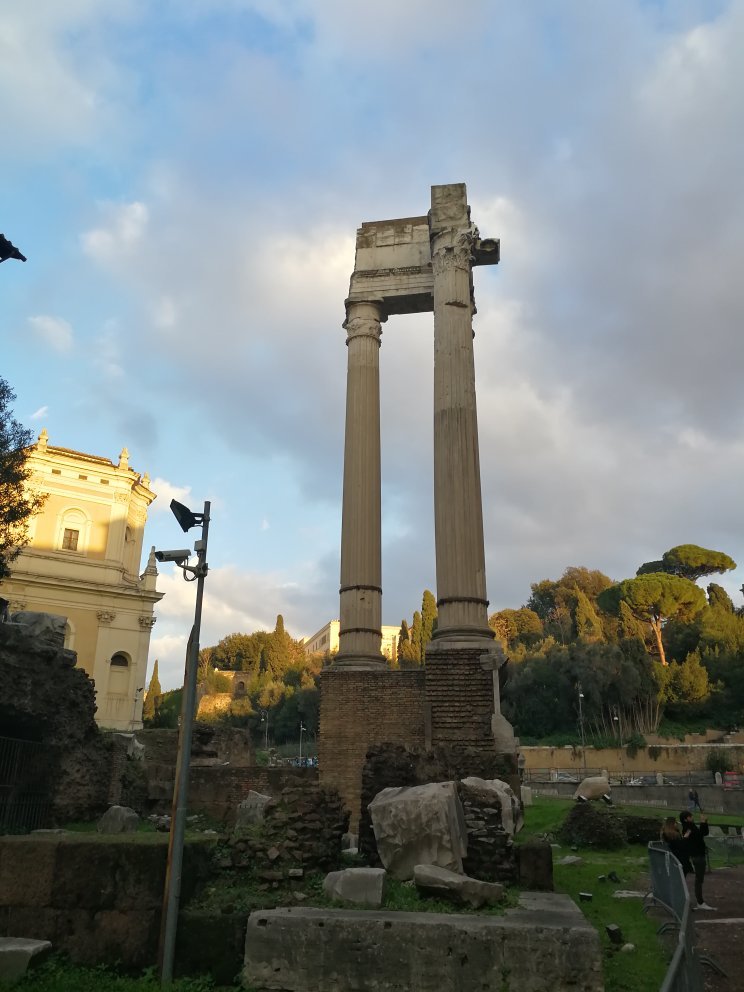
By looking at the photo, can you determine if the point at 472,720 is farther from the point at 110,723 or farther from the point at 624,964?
the point at 110,723

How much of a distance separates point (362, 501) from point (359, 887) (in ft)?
32.3

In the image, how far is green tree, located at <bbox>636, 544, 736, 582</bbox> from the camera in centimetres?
7762

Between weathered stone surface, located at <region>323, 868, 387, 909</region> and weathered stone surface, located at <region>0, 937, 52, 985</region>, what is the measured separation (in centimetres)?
235

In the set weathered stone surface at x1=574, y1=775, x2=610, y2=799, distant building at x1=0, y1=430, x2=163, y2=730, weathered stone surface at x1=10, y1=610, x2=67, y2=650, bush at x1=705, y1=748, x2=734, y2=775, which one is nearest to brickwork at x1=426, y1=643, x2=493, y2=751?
weathered stone surface at x1=10, y1=610, x2=67, y2=650

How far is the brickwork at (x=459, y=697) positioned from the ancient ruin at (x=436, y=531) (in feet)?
0.06

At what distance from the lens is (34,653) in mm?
11125

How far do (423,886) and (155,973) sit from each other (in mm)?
2324

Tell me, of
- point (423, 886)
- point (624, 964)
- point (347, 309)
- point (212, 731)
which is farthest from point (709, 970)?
point (347, 309)

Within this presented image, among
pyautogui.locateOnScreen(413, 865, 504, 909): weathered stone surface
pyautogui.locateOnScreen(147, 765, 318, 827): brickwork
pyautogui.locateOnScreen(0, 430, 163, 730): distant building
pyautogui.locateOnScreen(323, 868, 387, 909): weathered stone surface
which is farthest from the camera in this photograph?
pyautogui.locateOnScreen(0, 430, 163, 730): distant building

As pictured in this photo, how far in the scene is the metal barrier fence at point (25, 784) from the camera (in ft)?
32.4

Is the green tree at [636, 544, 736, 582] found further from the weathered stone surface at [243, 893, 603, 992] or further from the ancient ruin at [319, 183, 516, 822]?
the weathered stone surface at [243, 893, 603, 992]

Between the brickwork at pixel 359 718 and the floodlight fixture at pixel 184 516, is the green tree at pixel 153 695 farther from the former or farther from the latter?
the floodlight fixture at pixel 184 516

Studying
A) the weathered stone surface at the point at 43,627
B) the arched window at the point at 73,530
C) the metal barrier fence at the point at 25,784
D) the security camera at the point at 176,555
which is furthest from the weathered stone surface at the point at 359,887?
the arched window at the point at 73,530

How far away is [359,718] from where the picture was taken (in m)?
13.6
